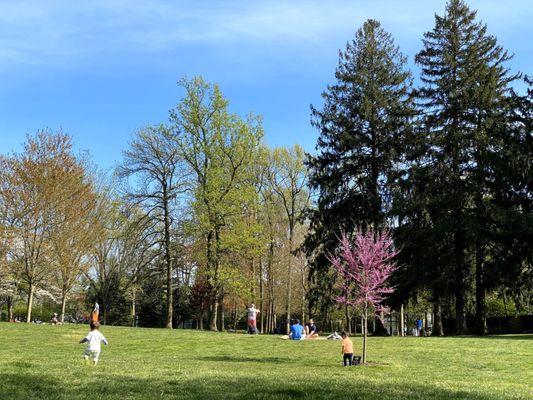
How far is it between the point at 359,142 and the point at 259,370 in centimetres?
2274

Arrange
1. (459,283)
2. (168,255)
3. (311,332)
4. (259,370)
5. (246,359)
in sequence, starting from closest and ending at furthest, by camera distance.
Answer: (259,370) < (246,359) < (311,332) < (459,283) < (168,255)

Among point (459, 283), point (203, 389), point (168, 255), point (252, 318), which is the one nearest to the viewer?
point (203, 389)

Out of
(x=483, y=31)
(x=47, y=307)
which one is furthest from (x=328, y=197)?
(x=47, y=307)

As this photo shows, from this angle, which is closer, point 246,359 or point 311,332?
point 246,359

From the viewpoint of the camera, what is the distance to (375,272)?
16.5m

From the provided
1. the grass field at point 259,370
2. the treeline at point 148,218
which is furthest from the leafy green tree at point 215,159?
the grass field at point 259,370

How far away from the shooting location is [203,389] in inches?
370

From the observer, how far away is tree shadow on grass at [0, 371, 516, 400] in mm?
8633

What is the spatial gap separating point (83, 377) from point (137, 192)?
1168 inches

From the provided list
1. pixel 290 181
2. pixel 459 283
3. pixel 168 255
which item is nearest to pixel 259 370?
pixel 459 283

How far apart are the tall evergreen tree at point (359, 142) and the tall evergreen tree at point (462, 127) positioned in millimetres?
2013

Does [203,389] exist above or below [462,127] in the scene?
below

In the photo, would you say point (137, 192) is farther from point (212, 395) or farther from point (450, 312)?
point (212, 395)

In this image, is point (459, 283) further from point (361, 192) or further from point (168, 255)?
point (168, 255)
